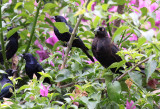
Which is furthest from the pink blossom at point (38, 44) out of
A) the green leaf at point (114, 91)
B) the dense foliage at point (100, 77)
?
the green leaf at point (114, 91)

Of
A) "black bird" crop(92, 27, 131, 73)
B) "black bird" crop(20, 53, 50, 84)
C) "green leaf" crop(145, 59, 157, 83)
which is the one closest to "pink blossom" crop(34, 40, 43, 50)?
"black bird" crop(20, 53, 50, 84)

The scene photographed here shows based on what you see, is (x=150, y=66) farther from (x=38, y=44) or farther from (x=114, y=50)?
(x=38, y=44)

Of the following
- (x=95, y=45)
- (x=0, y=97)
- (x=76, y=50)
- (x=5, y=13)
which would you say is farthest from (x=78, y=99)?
(x=5, y=13)

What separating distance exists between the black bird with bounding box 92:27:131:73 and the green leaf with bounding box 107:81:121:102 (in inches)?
18.7

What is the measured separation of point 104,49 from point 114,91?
2.11ft

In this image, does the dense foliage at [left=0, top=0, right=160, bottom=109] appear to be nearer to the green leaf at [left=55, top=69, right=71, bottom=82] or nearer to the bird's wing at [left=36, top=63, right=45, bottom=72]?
the green leaf at [left=55, top=69, right=71, bottom=82]

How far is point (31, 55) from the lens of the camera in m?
2.23

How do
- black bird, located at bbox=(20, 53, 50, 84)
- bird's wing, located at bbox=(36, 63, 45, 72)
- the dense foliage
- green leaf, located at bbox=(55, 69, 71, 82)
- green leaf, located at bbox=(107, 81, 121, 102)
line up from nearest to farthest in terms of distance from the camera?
the dense foliage → green leaf, located at bbox=(107, 81, 121, 102) → green leaf, located at bbox=(55, 69, 71, 82) → black bird, located at bbox=(20, 53, 50, 84) → bird's wing, located at bbox=(36, 63, 45, 72)

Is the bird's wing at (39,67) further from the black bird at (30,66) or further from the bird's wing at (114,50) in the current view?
the bird's wing at (114,50)

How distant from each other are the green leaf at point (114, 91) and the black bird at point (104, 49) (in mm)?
475

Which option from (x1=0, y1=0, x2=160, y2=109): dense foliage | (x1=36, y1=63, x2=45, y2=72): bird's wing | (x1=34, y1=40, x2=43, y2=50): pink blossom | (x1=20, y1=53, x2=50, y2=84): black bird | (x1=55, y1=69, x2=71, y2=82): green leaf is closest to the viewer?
(x1=0, y1=0, x2=160, y2=109): dense foliage

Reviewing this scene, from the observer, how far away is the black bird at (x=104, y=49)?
180 cm

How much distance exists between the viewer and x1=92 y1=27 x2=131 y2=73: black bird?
5.90 feet

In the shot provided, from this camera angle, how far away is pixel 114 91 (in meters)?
1.25
